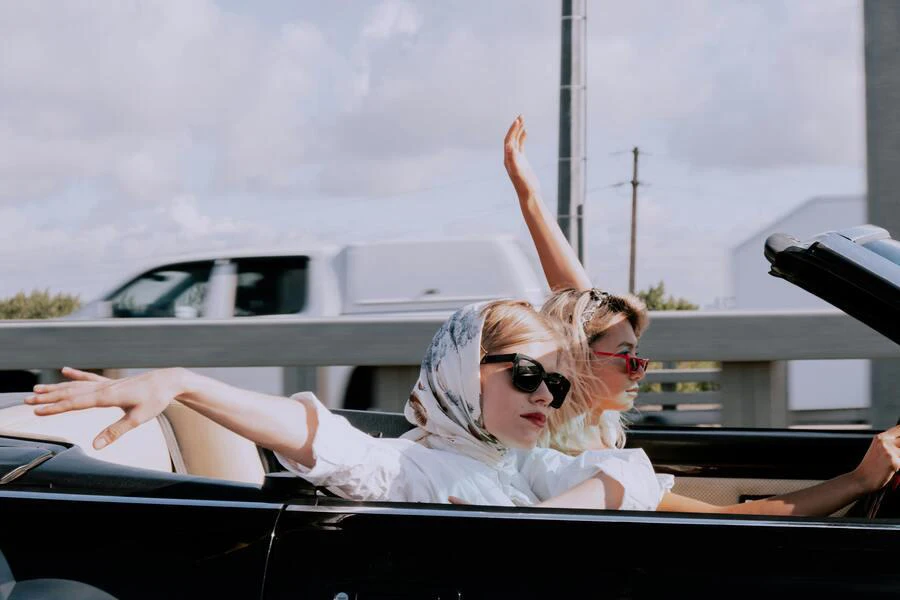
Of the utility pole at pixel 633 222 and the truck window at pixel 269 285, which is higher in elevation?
the utility pole at pixel 633 222

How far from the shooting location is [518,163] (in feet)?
9.95

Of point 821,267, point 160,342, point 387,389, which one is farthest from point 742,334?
point 821,267

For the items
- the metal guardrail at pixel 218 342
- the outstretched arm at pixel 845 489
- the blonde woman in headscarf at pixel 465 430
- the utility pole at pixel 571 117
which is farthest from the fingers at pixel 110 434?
the utility pole at pixel 571 117

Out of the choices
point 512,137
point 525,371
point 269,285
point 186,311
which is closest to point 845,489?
point 525,371

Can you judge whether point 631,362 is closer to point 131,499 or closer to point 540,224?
point 540,224

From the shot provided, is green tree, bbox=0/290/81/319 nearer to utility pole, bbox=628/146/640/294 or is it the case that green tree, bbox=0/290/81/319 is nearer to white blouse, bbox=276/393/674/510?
utility pole, bbox=628/146/640/294

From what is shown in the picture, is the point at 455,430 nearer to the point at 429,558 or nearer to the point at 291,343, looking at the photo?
the point at 429,558

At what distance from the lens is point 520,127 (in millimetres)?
3064

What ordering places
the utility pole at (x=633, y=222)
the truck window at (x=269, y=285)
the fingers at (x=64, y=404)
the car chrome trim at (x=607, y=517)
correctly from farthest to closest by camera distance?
1. the utility pole at (x=633, y=222)
2. the truck window at (x=269, y=285)
3. the car chrome trim at (x=607, y=517)
4. the fingers at (x=64, y=404)

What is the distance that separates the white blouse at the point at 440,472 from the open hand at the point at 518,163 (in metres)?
0.81

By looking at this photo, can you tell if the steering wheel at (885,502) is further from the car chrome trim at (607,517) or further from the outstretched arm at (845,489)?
the car chrome trim at (607,517)

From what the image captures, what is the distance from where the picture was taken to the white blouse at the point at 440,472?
6.56 ft

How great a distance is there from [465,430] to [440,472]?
10 cm

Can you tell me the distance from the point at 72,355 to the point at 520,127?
2783 millimetres
